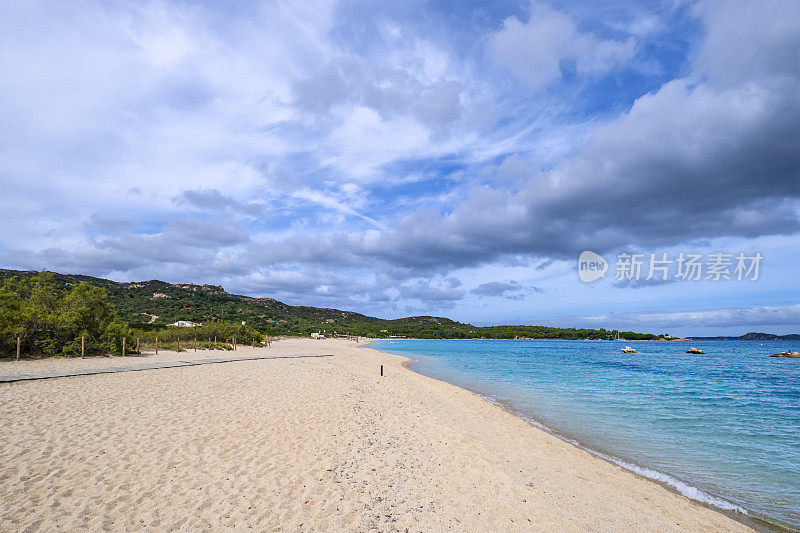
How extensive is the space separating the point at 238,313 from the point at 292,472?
89415mm

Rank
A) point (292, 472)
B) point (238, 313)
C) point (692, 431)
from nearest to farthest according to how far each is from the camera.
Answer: point (292, 472), point (692, 431), point (238, 313)

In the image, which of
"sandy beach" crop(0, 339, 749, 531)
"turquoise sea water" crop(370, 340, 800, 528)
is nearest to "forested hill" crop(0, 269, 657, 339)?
"sandy beach" crop(0, 339, 749, 531)

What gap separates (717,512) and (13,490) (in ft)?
36.4

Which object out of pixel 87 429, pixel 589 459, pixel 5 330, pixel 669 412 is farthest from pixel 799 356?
pixel 5 330

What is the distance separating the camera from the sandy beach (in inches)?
195

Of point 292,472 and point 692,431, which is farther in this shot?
point 692,431

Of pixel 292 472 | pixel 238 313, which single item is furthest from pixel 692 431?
pixel 238 313

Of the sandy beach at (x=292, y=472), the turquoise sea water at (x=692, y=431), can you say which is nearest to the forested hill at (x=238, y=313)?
the sandy beach at (x=292, y=472)

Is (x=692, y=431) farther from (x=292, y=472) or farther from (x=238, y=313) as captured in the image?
(x=238, y=313)

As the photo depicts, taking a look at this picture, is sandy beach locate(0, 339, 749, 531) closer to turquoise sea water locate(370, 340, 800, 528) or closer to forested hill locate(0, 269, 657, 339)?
turquoise sea water locate(370, 340, 800, 528)

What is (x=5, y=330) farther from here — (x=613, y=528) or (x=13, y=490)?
(x=613, y=528)

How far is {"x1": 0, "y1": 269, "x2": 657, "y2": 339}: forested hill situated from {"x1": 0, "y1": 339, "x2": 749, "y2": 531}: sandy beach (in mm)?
25226

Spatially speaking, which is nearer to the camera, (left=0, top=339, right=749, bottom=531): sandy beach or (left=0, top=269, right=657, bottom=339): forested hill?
(left=0, top=339, right=749, bottom=531): sandy beach

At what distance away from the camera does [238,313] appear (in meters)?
87.8
